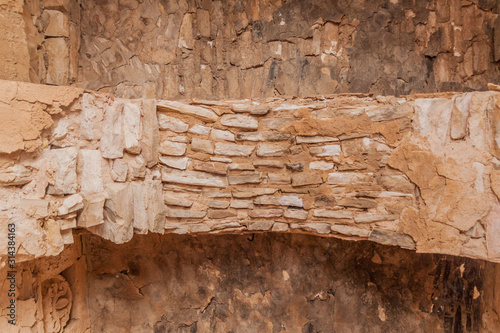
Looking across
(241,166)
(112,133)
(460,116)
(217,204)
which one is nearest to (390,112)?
(460,116)

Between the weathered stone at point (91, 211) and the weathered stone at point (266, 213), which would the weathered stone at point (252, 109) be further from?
the weathered stone at point (91, 211)

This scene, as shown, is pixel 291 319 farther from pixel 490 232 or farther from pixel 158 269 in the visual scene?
pixel 490 232

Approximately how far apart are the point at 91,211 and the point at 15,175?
0.37 meters

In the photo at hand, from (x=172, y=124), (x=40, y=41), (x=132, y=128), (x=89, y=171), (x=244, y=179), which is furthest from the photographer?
(x=40, y=41)

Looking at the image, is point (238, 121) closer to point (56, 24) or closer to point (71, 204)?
point (71, 204)

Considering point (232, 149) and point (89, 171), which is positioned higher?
point (232, 149)

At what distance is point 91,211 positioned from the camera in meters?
1.69

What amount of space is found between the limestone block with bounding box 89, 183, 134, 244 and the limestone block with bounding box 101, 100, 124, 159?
175 millimetres

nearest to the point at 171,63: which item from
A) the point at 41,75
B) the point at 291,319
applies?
the point at 41,75

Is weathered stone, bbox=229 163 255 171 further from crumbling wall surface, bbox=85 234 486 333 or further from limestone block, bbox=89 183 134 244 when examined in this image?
crumbling wall surface, bbox=85 234 486 333

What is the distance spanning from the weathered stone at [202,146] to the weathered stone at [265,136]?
0.19m

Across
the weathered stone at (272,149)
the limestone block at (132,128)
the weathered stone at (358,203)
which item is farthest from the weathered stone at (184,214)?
the weathered stone at (358,203)

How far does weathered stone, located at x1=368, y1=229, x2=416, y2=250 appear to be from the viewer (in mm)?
1877

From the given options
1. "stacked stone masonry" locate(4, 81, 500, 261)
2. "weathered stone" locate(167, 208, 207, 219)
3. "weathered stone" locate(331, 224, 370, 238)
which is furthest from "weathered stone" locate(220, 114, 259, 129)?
"weathered stone" locate(331, 224, 370, 238)
